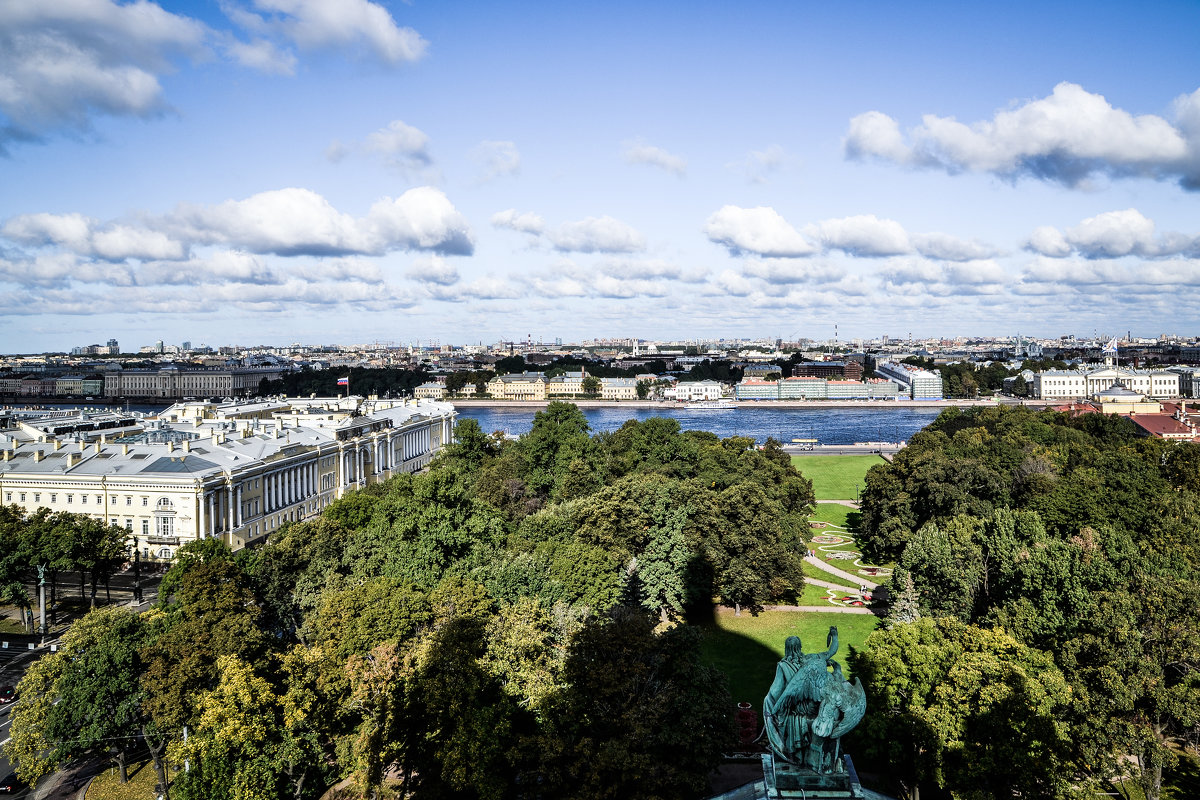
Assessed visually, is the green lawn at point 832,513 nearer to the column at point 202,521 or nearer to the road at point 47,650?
the column at point 202,521

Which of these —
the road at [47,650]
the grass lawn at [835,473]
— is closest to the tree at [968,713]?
the road at [47,650]

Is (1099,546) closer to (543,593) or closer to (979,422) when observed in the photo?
(543,593)

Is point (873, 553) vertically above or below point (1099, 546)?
below

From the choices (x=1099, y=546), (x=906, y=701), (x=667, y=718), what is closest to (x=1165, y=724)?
(x=906, y=701)

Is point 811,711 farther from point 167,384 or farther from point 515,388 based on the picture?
point 167,384

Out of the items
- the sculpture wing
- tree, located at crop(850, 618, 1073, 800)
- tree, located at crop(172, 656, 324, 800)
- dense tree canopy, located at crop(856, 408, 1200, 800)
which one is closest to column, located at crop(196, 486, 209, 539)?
tree, located at crop(172, 656, 324, 800)

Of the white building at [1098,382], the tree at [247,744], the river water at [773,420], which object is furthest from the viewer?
the white building at [1098,382]

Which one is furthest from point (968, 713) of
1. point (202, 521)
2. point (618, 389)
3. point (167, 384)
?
point (167, 384)
